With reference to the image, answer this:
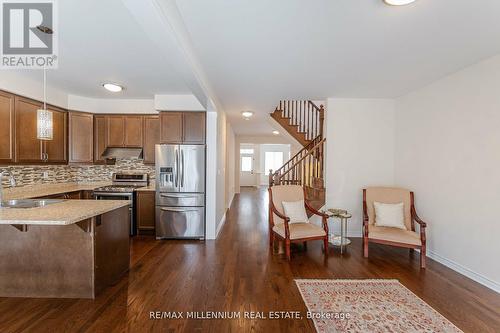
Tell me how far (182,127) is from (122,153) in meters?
1.34

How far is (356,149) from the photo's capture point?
14.4 feet

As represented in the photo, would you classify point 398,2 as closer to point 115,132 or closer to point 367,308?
point 367,308

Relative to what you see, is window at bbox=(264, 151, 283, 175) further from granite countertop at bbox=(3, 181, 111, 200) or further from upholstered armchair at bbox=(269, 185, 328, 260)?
granite countertop at bbox=(3, 181, 111, 200)

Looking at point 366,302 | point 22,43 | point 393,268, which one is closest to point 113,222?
point 22,43

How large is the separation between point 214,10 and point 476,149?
132 inches

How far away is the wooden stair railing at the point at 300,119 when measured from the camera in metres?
5.92

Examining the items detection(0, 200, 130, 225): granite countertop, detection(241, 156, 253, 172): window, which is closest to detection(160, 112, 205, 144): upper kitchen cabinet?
detection(0, 200, 130, 225): granite countertop

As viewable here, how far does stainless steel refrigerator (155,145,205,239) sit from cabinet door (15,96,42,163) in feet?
5.81

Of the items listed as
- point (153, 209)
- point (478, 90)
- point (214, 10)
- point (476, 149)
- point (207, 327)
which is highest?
point (214, 10)

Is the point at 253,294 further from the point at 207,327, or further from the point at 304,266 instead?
the point at 304,266

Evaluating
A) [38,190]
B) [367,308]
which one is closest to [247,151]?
[38,190]

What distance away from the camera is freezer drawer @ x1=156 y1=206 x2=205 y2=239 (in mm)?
4277

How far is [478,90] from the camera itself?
293 cm

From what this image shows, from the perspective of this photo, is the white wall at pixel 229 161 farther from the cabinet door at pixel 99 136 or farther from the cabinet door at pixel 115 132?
the cabinet door at pixel 99 136
